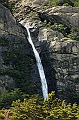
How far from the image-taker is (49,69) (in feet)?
191

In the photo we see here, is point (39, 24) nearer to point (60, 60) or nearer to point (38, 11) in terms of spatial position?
point (38, 11)

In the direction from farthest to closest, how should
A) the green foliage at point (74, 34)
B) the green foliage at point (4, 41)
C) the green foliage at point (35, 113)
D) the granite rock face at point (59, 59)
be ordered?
the green foliage at point (74, 34)
the green foliage at point (4, 41)
the granite rock face at point (59, 59)
the green foliage at point (35, 113)

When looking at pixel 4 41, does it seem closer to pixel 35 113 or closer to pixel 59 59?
pixel 59 59

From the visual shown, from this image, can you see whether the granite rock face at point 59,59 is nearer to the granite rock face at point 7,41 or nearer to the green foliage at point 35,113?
the granite rock face at point 7,41

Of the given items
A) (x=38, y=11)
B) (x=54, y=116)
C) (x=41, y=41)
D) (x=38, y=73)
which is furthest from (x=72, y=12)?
(x=54, y=116)

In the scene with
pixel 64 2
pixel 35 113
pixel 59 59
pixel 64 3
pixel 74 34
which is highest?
pixel 64 2

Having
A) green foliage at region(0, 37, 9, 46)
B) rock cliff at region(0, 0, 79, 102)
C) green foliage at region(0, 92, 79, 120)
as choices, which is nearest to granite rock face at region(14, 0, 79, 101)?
rock cliff at region(0, 0, 79, 102)

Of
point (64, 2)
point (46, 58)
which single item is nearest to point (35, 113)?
point (46, 58)

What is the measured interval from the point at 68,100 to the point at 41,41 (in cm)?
1134

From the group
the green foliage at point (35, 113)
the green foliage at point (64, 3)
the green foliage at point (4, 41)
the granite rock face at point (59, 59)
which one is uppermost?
the green foliage at point (64, 3)

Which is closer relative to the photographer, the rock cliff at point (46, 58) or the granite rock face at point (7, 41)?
the granite rock face at point (7, 41)

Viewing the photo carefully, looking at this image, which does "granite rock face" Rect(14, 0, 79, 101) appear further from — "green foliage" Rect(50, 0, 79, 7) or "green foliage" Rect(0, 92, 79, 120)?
"green foliage" Rect(0, 92, 79, 120)

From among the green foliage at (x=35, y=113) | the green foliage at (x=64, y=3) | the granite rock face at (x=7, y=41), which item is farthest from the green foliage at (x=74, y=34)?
the green foliage at (x=35, y=113)

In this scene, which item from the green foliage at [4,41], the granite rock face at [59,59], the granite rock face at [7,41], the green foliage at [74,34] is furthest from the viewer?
the green foliage at [74,34]
